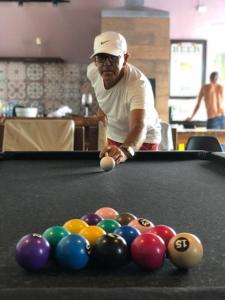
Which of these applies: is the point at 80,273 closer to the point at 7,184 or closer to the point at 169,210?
the point at 169,210

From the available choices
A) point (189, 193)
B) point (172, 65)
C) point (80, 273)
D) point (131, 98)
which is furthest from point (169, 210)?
point (172, 65)

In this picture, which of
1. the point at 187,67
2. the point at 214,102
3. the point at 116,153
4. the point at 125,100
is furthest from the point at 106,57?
the point at 187,67

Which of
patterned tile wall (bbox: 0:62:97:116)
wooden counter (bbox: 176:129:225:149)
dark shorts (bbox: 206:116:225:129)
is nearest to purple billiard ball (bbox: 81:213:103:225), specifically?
wooden counter (bbox: 176:129:225:149)

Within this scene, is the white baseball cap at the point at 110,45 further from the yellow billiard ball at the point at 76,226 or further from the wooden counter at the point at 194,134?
the wooden counter at the point at 194,134

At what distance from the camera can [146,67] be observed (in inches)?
232

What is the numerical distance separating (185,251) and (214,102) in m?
4.98

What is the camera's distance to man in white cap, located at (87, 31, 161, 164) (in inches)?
81.7

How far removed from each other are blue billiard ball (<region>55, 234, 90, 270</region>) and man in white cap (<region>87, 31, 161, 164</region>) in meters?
1.14

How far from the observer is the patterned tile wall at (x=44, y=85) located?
6352mm

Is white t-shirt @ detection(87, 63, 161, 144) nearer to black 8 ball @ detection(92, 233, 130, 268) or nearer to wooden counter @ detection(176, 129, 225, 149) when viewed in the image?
black 8 ball @ detection(92, 233, 130, 268)

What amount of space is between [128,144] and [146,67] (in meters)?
4.04

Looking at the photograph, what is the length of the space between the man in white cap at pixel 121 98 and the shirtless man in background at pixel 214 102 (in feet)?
9.89

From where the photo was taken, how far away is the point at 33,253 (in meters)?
0.76

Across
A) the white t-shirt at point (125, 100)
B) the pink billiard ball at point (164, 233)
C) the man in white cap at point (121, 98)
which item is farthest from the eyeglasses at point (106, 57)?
the pink billiard ball at point (164, 233)
